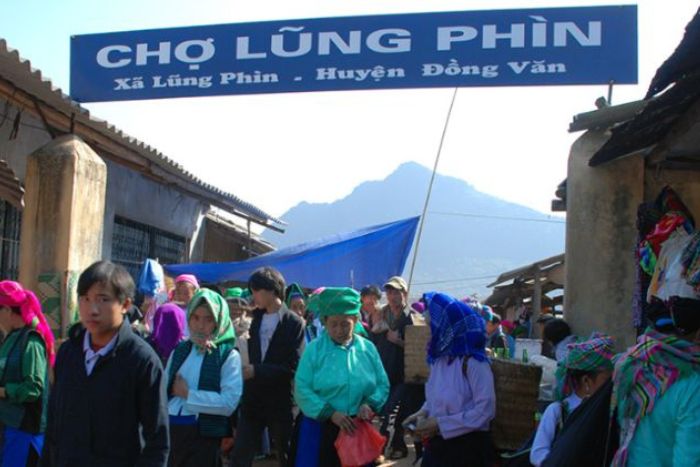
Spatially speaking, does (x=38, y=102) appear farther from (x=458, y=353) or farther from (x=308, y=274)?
(x=458, y=353)

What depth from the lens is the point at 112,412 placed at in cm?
314

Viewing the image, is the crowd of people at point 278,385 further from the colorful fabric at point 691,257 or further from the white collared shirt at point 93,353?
the colorful fabric at point 691,257

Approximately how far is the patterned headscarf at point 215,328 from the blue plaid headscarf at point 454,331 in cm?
131

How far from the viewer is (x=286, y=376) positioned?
5.71m

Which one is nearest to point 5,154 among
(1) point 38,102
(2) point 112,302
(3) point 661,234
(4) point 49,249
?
(1) point 38,102

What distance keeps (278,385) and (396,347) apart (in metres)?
2.61

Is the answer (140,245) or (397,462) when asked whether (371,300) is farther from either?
(140,245)

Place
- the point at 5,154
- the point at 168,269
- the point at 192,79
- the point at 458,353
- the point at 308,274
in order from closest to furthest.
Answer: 1. the point at 458,353
2. the point at 5,154
3. the point at 192,79
4. the point at 308,274
5. the point at 168,269

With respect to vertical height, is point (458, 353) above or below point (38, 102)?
below

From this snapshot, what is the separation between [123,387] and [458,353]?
2146 millimetres

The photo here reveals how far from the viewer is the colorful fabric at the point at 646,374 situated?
266 cm

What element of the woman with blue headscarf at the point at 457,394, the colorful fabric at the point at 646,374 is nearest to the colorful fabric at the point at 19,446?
the woman with blue headscarf at the point at 457,394

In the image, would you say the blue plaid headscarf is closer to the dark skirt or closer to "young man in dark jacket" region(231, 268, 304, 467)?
the dark skirt

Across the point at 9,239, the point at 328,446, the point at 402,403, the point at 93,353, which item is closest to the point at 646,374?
the point at 93,353
